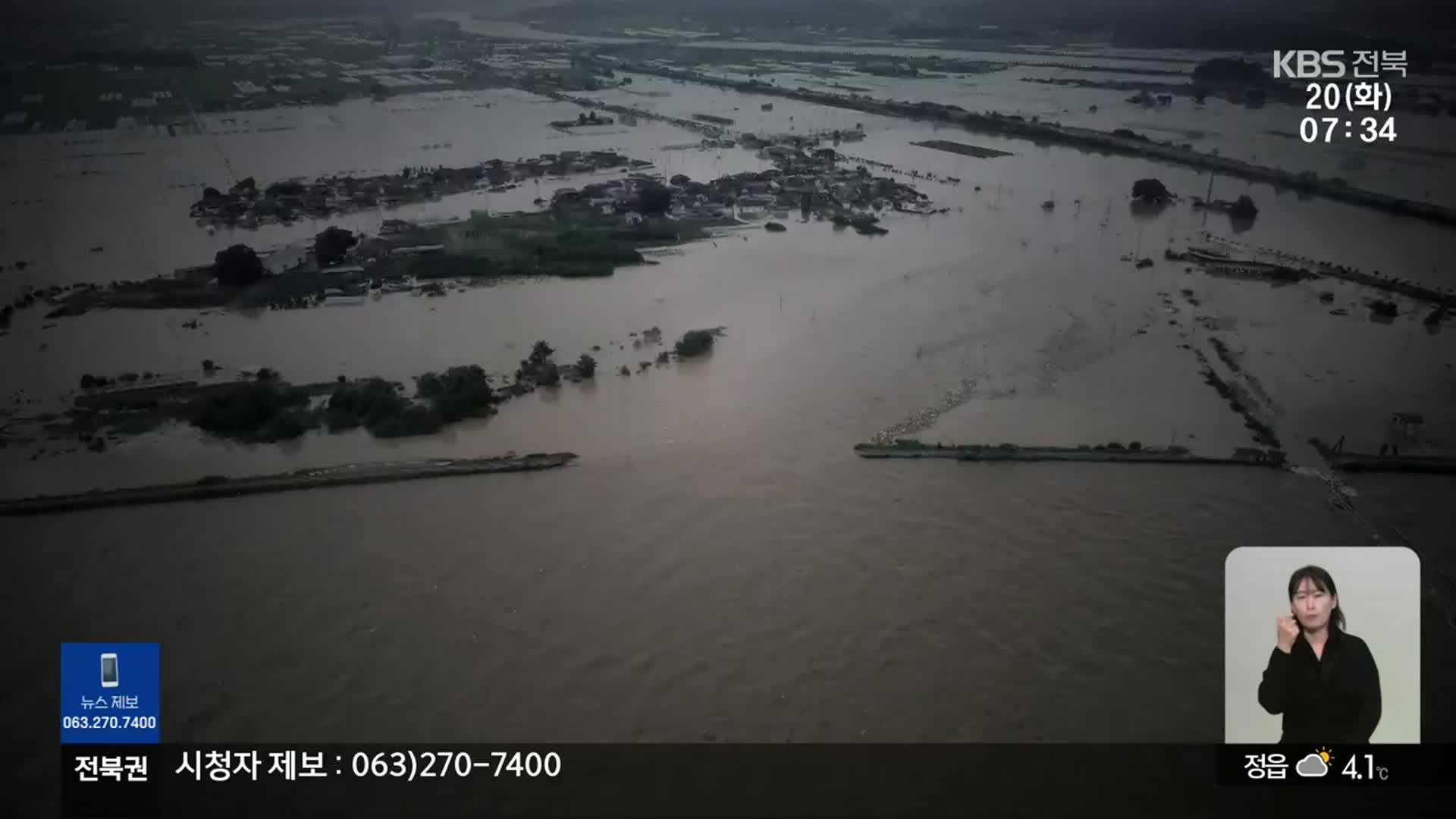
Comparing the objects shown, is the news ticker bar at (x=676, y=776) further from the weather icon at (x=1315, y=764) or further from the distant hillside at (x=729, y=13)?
the distant hillside at (x=729, y=13)

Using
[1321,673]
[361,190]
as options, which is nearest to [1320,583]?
[1321,673]

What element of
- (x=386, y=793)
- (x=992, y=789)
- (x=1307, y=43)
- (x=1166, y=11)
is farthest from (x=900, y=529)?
(x=1166, y=11)

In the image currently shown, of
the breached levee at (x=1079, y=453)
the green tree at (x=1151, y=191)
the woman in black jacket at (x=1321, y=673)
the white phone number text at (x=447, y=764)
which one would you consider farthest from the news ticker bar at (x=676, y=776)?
the green tree at (x=1151, y=191)

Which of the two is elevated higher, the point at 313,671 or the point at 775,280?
the point at 775,280

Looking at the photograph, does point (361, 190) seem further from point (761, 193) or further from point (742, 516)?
point (742, 516)

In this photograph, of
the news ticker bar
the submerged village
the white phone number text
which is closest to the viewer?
the news ticker bar

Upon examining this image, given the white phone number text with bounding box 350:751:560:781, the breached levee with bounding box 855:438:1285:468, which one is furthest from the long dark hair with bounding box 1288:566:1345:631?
the white phone number text with bounding box 350:751:560:781

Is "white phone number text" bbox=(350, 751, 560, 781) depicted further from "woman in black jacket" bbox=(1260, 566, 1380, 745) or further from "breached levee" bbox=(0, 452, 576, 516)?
"woman in black jacket" bbox=(1260, 566, 1380, 745)

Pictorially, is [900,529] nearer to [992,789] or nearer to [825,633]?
[825,633]
